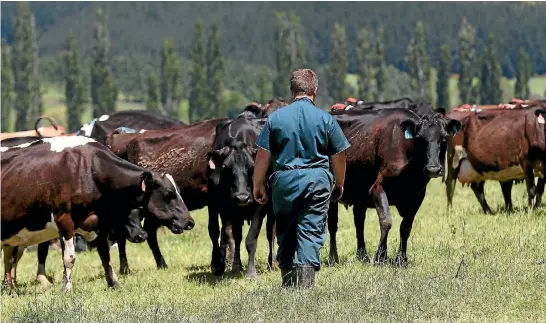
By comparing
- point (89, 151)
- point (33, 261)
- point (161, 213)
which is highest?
point (89, 151)

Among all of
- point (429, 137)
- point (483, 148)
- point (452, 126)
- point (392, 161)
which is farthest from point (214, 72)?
point (429, 137)

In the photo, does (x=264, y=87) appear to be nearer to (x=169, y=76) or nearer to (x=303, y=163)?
(x=169, y=76)

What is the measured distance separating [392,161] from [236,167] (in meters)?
1.91

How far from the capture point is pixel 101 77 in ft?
310

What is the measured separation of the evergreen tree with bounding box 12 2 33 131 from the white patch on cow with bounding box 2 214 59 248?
3026 inches

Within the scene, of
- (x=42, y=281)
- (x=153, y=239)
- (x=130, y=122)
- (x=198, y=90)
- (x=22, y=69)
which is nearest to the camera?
(x=42, y=281)

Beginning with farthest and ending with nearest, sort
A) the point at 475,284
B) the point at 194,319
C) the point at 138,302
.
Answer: the point at 138,302 → the point at 475,284 → the point at 194,319

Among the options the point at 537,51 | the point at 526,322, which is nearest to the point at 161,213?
Result: the point at 526,322

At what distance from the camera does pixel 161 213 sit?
40.5ft

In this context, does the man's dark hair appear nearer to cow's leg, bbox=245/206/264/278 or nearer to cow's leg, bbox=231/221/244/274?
cow's leg, bbox=245/206/264/278

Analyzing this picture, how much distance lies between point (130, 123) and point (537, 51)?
186381 mm

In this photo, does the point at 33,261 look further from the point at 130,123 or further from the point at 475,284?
the point at 475,284

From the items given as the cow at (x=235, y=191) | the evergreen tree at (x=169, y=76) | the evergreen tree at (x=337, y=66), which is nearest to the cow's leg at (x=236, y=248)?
the cow at (x=235, y=191)

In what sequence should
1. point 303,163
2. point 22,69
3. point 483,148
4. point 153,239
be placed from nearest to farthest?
point 303,163 → point 153,239 → point 483,148 → point 22,69
